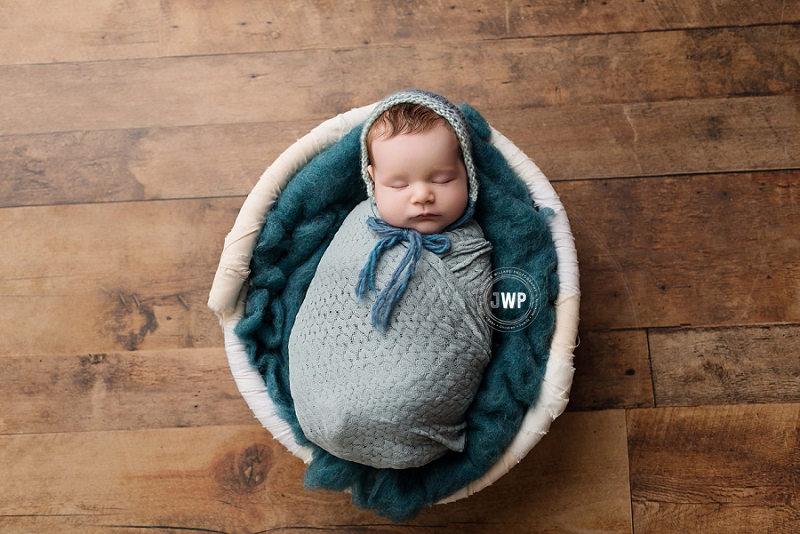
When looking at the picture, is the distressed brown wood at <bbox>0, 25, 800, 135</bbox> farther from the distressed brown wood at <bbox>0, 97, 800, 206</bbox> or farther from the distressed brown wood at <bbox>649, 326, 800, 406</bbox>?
the distressed brown wood at <bbox>649, 326, 800, 406</bbox>

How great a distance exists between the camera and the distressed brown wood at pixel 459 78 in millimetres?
1327

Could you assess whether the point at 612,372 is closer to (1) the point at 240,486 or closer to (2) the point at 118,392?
(1) the point at 240,486

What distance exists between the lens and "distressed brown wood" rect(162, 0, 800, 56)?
1344 millimetres

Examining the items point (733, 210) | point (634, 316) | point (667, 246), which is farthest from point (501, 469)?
point (733, 210)

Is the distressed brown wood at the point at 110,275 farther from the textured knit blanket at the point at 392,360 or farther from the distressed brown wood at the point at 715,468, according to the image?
the distressed brown wood at the point at 715,468

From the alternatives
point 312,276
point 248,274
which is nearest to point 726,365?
point 312,276

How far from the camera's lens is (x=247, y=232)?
108 centimetres

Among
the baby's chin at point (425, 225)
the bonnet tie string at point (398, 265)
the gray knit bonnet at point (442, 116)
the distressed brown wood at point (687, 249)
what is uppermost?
the gray knit bonnet at point (442, 116)

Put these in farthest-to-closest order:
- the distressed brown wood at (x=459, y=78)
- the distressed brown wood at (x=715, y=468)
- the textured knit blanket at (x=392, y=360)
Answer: the distressed brown wood at (x=459, y=78) < the distressed brown wood at (x=715, y=468) < the textured knit blanket at (x=392, y=360)

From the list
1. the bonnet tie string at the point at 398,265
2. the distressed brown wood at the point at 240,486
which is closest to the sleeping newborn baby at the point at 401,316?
the bonnet tie string at the point at 398,265

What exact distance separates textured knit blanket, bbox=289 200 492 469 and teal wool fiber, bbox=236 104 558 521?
0.05 meters

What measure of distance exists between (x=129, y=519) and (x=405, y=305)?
2.42 ft

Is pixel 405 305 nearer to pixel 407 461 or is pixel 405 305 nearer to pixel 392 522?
pixel 407 461

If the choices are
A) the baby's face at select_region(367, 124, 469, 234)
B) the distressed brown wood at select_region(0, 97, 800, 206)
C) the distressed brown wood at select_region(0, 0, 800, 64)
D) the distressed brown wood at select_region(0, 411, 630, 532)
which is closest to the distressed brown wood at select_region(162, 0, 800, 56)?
the distressed brown wood at select_region(0, 0, 800, 64)
